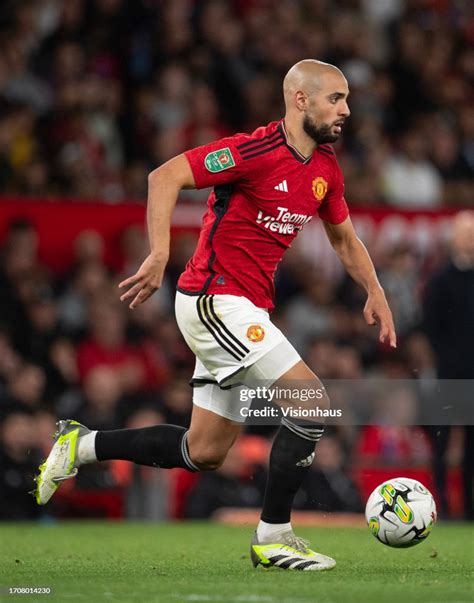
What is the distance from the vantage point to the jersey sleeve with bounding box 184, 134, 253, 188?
650 centimetres

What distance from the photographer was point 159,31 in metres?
13.7

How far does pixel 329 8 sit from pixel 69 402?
647 centimetres

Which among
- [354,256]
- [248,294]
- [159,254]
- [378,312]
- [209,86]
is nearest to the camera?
[159,254]

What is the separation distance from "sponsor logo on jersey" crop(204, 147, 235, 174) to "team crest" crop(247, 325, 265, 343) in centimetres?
75

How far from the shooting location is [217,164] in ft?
21.4

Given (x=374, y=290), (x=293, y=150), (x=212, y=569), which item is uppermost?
(x=293, y=150)

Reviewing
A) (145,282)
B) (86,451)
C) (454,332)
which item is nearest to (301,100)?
(145,282)

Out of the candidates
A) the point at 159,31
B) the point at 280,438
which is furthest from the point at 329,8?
the point at 280,438

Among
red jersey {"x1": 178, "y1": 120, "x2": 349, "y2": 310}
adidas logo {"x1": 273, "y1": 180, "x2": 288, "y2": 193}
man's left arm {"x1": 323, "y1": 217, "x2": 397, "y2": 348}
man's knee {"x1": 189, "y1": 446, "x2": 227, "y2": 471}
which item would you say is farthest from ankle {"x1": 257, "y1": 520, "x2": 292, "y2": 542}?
adidas logo {"x1": 273, "y1": 180, "x2": 288, "y2": 193}

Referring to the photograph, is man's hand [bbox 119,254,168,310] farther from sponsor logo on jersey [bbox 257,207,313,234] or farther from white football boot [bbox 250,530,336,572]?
white football boot [bbox 250,530,336,572]

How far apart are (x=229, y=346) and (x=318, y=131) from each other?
1125 millimetres

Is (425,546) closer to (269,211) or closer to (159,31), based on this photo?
(269,211)

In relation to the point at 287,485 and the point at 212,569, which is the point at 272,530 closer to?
the point at 287,485

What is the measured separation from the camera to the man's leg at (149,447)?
22.1ft
